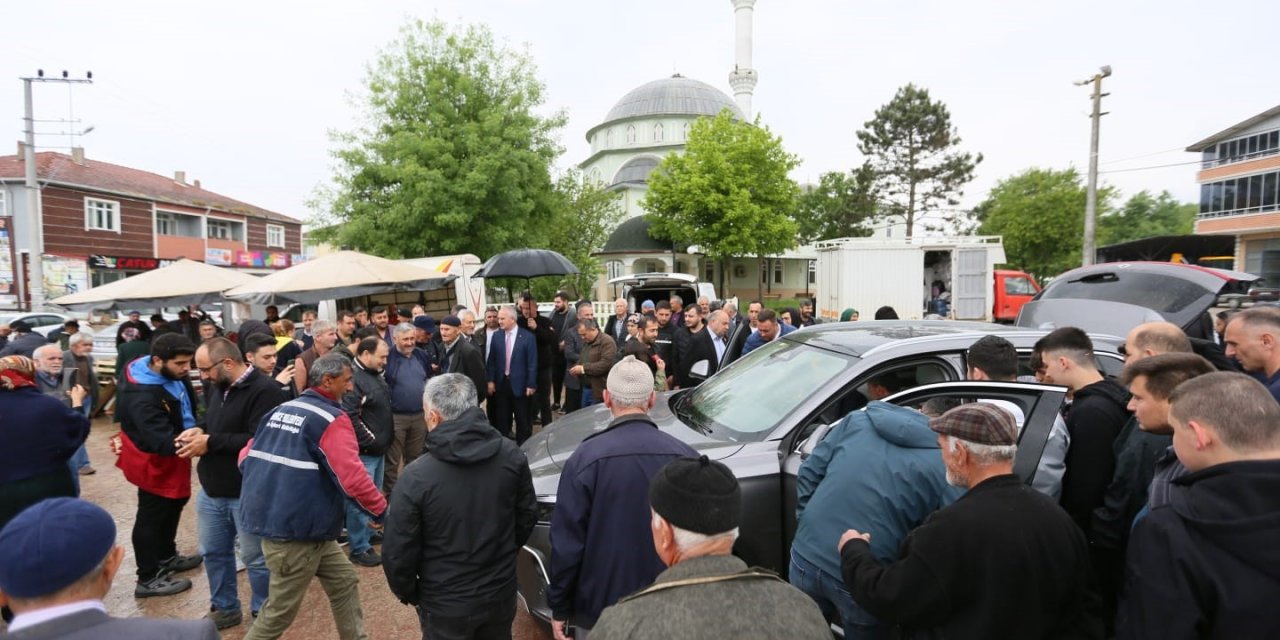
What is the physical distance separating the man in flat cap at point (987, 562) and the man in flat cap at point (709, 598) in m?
0.69

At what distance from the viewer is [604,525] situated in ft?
8.20

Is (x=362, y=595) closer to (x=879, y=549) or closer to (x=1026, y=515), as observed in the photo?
(x=879, y=549)

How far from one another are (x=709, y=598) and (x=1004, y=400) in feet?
7.62

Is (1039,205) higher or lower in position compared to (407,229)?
higher

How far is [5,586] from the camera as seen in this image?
138cm

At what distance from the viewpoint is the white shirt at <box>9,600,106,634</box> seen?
1.38 meters

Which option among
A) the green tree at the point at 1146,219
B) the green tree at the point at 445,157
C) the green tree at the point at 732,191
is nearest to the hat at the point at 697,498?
the green tree at the point at 445,157

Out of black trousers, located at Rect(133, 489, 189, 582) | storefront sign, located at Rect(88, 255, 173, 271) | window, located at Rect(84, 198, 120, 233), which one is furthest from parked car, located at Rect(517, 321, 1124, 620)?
window, located at Rect(84, 198, 120, 233)

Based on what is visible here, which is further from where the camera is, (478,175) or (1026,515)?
(478,175)

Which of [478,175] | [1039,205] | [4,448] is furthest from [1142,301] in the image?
[1039,205]

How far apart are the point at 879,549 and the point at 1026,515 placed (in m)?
0.58

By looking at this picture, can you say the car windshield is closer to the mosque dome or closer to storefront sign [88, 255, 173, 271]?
storefront sign [88, 255, 173, 271]

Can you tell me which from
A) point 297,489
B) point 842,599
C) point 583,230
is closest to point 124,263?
point 583,230

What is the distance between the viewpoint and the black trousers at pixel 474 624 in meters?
2.66
